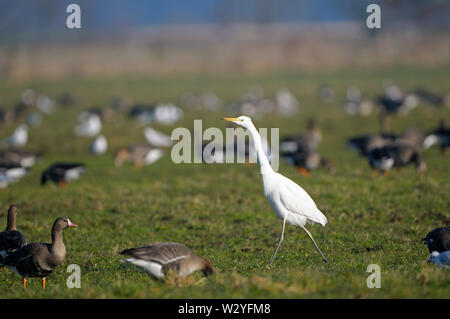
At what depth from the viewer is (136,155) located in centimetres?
2036

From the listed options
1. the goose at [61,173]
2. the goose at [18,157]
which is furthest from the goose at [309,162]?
the goose at [18,157]

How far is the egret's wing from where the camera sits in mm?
8922

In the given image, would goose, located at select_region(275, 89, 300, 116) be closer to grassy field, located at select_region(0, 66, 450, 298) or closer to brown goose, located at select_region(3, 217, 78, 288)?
grassy field, located at select_region(0, 66, 450, 298)

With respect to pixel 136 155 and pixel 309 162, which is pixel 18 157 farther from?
pixel 309 162

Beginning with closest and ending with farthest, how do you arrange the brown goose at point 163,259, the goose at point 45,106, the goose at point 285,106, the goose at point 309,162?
the brown goose at point 163,259
the goose at point 309,162
the goose at point 285,106
the goose at point 45,106

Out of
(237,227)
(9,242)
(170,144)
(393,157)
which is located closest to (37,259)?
(9,242)

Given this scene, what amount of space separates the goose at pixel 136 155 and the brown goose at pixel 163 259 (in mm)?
13158

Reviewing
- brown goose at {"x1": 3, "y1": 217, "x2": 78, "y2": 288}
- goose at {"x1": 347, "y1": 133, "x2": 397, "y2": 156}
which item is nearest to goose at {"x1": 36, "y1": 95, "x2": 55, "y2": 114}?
goose at {"x1": 347, "y1": 133, "x2": 397, "y2": 156}

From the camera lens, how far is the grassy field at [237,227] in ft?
22.5

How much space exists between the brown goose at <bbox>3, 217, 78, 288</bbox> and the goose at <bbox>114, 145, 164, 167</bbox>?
12256 mm

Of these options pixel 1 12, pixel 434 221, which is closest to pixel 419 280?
pixel 434 221

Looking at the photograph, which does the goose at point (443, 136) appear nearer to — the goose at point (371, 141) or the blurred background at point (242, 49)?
the goose at point (371, 141)

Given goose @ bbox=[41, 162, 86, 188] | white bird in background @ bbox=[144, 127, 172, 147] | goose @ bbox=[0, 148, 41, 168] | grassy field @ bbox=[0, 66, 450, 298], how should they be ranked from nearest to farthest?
grassy field @ bbox=[0, 66, 450, 298] < goose @ bbox=[41, 162, 86, 188] < goose @ bbox=[0, 148, 41, 168] < white bird in background @ bbox=[144, 127, 172, 147]
